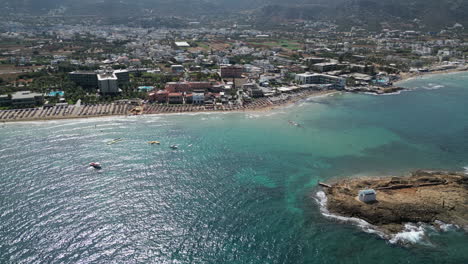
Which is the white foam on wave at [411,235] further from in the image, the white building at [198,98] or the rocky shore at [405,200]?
the white building at [198,98]

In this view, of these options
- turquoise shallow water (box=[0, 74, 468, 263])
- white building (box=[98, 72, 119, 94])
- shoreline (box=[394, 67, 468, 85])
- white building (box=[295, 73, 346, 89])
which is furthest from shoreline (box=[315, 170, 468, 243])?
shoreline (box=[394, 67, 468, 85])

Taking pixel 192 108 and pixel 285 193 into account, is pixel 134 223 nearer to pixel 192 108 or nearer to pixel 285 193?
pixel 285 193

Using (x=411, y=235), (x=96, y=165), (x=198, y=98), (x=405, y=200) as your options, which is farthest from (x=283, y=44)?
(x=411, y=235)

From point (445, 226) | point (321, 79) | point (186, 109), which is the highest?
point (321, 79)

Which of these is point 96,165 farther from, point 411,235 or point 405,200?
point 405,200

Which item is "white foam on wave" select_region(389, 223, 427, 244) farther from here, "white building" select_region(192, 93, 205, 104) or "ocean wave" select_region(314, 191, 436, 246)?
"white building" select_region(192, 93, 205, 104)

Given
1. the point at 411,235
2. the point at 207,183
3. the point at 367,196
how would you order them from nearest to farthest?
the point at 411,235 → the point at 367,196 → the point at 207,183
